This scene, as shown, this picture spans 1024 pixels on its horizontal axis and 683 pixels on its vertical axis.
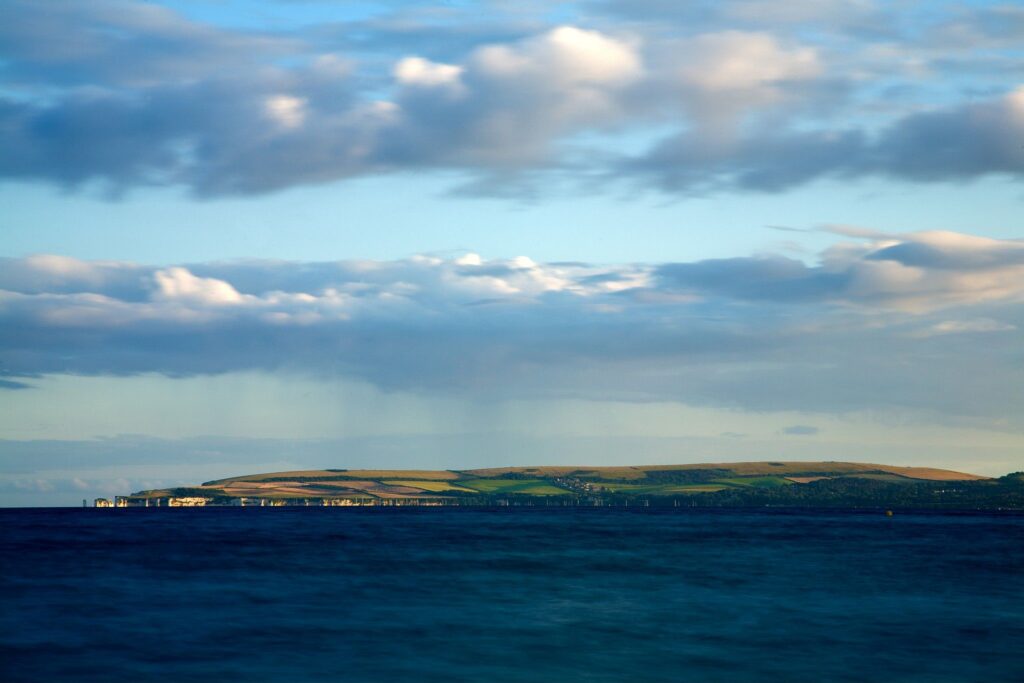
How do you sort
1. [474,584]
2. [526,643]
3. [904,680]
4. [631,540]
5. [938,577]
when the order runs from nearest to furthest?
[904,680] → [526,643] → [474,584] → [938,577] → [631,540]

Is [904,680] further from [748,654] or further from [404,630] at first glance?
[404,630]

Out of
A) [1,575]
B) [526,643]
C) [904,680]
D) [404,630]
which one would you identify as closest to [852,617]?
[904,680]

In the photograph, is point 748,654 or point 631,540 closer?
point 748,654

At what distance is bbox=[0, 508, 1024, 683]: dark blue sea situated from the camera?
3941 cm

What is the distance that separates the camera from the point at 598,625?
49219 millimetres

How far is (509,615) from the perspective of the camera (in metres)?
52.4

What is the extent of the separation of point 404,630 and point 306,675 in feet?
34.0

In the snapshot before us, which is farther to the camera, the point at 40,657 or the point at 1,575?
the point at 1,575

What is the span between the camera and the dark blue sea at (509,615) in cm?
3941

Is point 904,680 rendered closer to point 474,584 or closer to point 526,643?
point 526,643

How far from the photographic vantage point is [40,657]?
40625 mm

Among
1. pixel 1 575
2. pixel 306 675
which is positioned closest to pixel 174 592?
pixel 1 575

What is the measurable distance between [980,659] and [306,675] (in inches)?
1067

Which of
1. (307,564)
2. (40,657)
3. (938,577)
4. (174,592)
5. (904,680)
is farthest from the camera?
(307,564)
